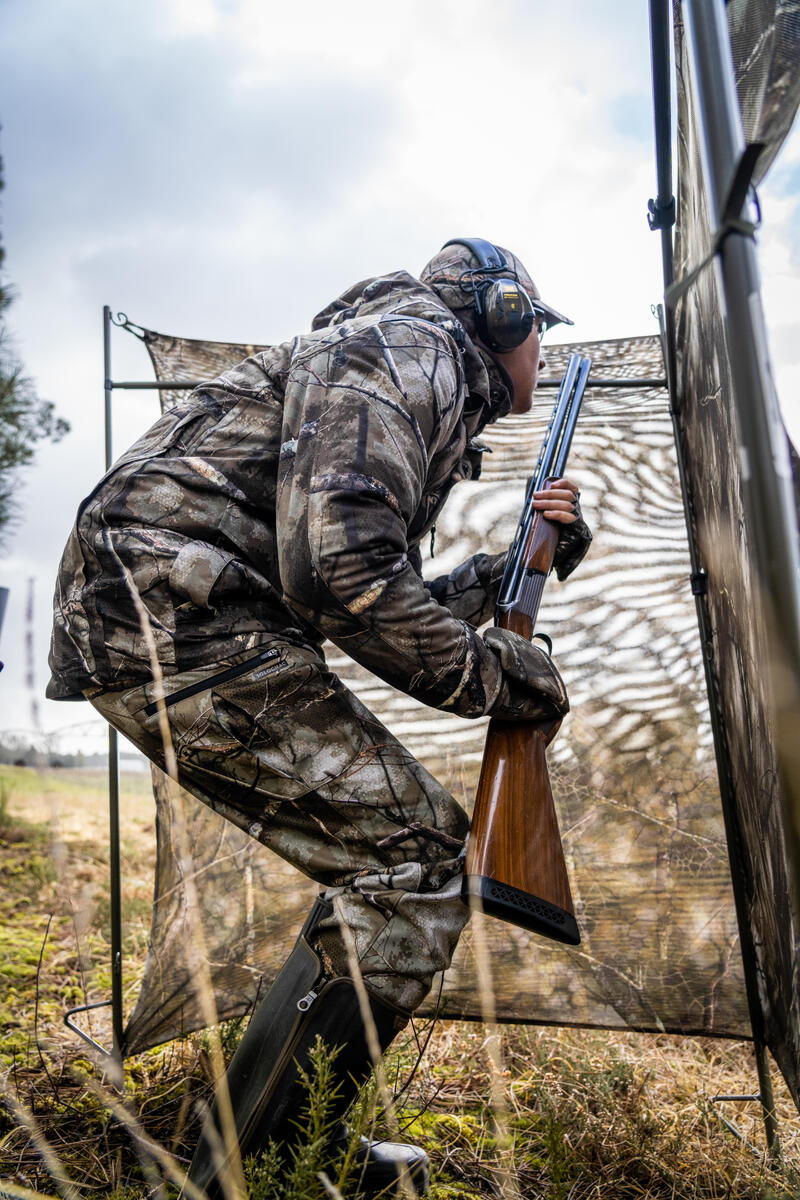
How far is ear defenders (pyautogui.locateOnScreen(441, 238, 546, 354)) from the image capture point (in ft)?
7.93

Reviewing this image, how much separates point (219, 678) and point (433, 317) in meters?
1.03

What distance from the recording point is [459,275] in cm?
253

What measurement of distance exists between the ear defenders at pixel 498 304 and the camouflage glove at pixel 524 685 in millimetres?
838

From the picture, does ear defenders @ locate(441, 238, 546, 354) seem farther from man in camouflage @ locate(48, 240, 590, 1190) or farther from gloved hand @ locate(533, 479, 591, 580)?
gloved hand @ locate(533, 479, 591, 580)

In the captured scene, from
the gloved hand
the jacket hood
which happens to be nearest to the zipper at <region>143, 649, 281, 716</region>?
the jacket hood

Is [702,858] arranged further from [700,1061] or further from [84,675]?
[84,675]

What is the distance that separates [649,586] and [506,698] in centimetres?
153

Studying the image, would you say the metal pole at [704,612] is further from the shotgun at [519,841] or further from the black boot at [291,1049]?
the black boot at [291,1049]

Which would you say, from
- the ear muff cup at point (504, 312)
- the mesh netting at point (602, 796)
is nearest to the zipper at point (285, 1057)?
the mesh netting at point (602, 796)

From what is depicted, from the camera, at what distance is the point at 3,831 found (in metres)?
6.20

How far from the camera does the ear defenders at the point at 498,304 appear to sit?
2418 millimetres

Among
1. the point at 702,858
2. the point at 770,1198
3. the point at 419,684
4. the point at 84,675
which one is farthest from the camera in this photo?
the point at 702,858

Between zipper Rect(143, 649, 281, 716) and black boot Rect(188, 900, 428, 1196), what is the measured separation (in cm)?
55

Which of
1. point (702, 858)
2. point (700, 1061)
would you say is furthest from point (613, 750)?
point (700, 1061)
